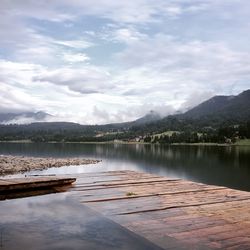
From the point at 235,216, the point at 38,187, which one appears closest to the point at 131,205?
the point at 235,216

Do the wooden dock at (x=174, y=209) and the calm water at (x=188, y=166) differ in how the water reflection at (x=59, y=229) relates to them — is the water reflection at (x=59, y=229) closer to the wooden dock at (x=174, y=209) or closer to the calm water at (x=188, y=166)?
the wooden dock at (x=174, y=209)

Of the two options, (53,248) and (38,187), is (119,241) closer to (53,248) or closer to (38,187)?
(53,248)

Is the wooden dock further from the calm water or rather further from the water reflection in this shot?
the calm water

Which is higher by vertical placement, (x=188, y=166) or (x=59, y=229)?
(x=59, y=229)

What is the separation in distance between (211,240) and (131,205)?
395 centimetres

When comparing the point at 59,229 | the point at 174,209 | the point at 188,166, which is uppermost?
the point at 174,209

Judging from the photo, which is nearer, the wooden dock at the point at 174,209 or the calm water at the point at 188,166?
the wooden dock at the point at 174,209

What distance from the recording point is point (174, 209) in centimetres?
1191

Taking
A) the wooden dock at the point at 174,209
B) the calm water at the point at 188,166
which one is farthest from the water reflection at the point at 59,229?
the calm water at the point at 188,166

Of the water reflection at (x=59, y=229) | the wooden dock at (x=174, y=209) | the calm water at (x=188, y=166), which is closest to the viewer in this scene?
the water reflection at (x=59, y=229)

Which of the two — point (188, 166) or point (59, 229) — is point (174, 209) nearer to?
point (59, 229)

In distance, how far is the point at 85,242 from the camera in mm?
9031

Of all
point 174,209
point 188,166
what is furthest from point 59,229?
point 188,166

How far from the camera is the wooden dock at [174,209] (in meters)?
9.07
